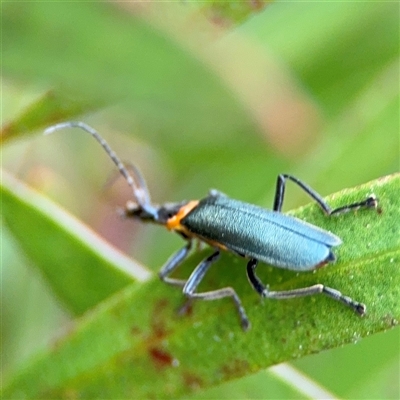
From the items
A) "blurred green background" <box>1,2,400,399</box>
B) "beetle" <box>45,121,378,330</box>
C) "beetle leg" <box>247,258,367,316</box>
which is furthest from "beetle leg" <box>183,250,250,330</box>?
"blurred green background" <box>1,2,400,399</box>

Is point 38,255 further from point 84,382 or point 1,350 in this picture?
point 1,350

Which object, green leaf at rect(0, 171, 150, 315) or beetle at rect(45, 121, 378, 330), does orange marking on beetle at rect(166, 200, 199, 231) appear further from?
green leaf at rect(0, 171, 150, 315)

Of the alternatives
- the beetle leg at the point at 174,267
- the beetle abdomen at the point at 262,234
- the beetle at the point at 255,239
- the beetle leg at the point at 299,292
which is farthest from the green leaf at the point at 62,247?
the beetle leg at the point at 299,292

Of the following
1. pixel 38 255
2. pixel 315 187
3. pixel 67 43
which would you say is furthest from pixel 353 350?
pixel 67 43

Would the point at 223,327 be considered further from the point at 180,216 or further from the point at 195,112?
the point at 195,112

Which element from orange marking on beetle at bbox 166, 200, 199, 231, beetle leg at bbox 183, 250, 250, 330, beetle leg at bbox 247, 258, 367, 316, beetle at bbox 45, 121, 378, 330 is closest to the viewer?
beetle leg at bbox 247, 258, 367, 316
